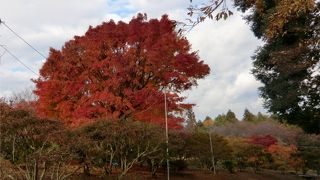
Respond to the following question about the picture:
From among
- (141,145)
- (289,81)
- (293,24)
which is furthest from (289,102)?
(141,145)

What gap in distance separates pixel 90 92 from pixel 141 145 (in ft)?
21.4

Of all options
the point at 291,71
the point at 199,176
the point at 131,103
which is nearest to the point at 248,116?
the point at 199,176

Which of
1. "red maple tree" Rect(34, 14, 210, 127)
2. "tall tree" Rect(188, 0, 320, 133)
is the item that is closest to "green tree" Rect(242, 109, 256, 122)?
"red maple tree" Rect(34, 14, 210, 127)

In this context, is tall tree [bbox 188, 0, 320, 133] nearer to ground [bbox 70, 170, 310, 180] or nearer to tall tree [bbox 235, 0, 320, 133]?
tall tree [bbox 235, 0, 320, 133]

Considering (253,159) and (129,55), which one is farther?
(253,159)

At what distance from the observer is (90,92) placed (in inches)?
915

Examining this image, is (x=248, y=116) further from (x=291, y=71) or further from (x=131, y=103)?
(x=291, y=71)

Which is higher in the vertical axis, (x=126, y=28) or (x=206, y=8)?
(x=126, y=28)

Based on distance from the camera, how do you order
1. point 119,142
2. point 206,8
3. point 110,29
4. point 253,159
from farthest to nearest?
point 253,159, point 110,29, point 119,142, point 206,8

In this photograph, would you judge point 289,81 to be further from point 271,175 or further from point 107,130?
point 271,175

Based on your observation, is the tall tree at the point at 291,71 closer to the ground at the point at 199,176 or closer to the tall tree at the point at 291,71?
the tall tree at the point at 291,71

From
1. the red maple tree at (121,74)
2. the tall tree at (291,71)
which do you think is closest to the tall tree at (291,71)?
the tall tree at (291,71)

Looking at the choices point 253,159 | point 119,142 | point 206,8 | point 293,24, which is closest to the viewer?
point 206,8

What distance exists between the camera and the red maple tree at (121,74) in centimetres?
2234
